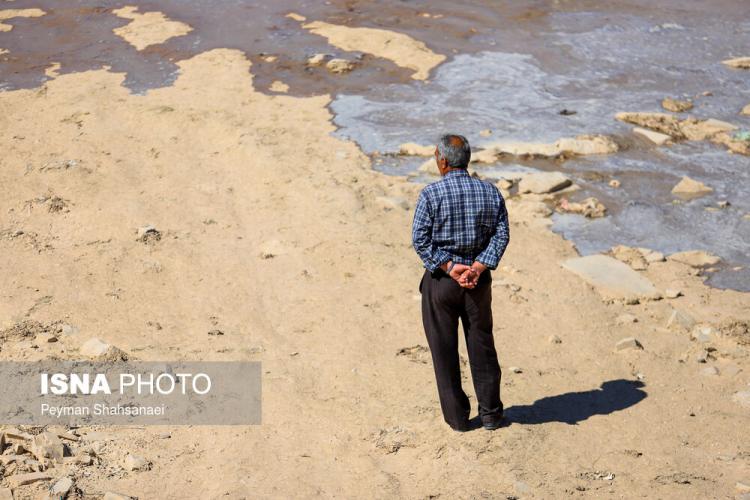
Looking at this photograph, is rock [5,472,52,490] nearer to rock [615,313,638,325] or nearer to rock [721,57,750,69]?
rock [615,313,638,325]

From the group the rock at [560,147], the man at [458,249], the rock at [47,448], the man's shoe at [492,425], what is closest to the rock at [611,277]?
the rock at [560,147]

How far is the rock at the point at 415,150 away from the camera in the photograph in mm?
8891

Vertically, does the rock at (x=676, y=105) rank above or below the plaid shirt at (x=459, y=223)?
below

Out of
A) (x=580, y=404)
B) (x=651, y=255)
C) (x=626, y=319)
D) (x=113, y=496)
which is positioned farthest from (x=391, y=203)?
(x=113, y=496)

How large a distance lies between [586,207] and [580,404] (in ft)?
10.4

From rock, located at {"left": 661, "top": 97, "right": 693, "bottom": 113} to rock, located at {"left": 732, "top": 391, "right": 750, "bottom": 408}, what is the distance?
5409 mm

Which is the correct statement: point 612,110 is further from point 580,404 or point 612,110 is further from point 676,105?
point 580,404

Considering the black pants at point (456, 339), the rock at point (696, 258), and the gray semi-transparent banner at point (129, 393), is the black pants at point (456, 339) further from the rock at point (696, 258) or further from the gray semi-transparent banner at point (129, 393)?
Result: the rock at point (696, 258)

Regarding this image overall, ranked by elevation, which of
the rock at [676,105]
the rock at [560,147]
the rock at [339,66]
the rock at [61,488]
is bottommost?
the rock at [339,66]

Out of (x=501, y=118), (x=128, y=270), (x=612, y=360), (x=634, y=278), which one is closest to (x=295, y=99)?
(x=501, y=118)

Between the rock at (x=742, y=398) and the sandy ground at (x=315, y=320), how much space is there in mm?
31

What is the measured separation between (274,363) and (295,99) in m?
5.72

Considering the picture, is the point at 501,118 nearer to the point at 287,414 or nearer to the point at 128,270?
the point at 128,270

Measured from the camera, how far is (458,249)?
13.8 feet
